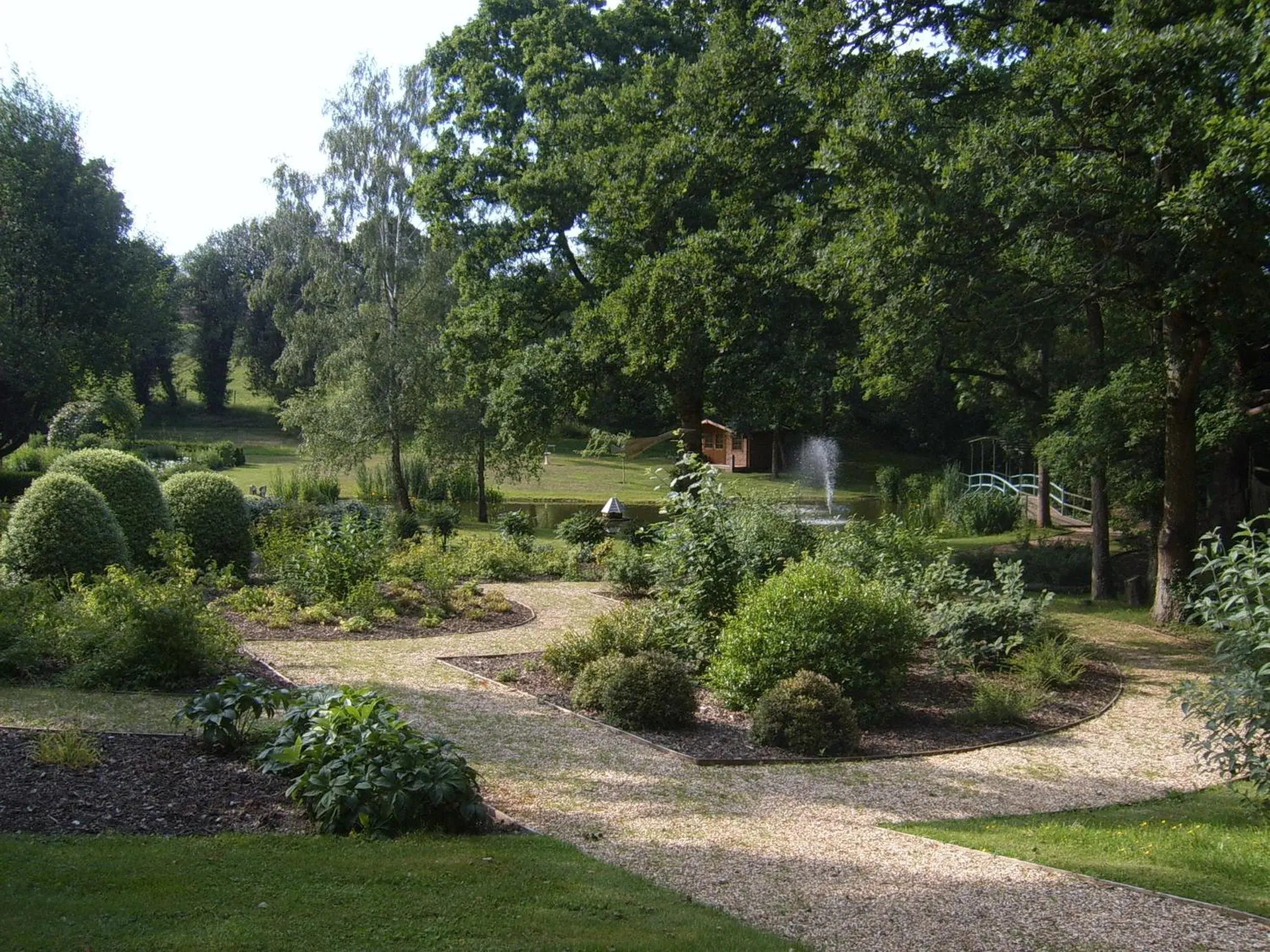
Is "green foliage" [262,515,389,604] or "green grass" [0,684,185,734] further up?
"green foliage" [262,515,389,604]

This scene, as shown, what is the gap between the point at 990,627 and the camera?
35.8ft

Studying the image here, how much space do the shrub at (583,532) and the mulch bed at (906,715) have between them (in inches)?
337

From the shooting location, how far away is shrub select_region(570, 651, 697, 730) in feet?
27.9

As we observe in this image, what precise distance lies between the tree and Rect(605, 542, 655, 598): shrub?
69.3 feet

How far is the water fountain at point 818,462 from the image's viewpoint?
45938 millimetres

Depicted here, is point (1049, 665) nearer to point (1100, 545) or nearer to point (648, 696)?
point (648, 696)

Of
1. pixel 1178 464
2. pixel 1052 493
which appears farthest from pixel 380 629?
pixel 1052 493

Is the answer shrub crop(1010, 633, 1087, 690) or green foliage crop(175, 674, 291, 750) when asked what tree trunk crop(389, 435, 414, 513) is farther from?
green foliage crop(175, 674, 291, 750)

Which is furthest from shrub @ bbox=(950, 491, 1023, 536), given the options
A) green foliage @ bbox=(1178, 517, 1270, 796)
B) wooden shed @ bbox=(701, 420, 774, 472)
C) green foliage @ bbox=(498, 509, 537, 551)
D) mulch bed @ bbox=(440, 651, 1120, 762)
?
green foliage @ bbox=(1178, 517, 1270, 796)

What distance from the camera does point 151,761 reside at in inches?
245

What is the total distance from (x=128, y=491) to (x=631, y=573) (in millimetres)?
7351

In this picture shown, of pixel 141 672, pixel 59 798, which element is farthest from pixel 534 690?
pixel 59 798

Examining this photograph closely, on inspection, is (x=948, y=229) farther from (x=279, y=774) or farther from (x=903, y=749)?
(x=279, y=774)

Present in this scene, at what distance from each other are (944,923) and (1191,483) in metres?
11.7
